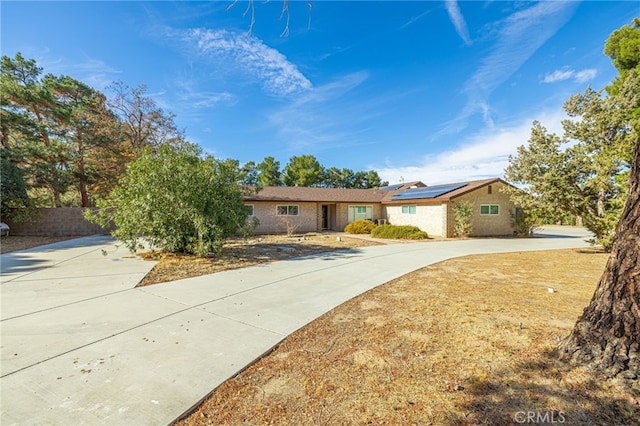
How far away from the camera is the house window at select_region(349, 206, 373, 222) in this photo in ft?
70.6

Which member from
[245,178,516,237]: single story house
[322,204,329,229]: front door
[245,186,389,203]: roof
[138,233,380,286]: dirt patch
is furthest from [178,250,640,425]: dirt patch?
[322,204,329,229]: front door

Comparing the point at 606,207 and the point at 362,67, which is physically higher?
the point at 362,67

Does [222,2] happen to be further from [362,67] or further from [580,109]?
[580,109]

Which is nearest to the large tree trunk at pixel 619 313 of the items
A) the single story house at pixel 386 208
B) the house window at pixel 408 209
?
the single story house at pixel 386 208

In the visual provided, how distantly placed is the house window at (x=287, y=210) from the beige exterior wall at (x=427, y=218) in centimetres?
770

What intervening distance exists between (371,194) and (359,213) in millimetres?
2842

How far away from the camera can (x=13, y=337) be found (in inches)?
133

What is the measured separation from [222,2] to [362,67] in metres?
9.31

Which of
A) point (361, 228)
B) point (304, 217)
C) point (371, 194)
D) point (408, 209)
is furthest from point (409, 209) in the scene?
point (304, 217)

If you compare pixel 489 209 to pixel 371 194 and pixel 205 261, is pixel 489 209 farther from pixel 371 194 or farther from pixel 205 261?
pixel 205 261

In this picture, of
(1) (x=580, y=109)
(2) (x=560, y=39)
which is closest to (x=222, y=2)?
(2) (x=560, y=39)

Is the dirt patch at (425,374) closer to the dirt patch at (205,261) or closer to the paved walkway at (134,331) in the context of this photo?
the paved walkway at (134,331)

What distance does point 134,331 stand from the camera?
3.60 metres

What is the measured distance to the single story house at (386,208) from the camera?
17031 mm
